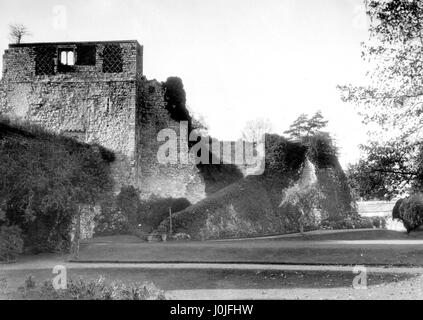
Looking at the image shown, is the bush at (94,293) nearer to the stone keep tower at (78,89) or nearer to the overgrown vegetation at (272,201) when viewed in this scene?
the overgrown vegetation at (272,201)

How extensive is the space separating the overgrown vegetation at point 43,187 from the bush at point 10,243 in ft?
1.17

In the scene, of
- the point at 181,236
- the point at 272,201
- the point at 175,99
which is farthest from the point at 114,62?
the point at 272,201

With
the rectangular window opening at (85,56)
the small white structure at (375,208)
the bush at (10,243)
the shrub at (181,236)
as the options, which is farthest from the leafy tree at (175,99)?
the small white structure at (375,208)

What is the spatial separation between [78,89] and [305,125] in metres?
26.5

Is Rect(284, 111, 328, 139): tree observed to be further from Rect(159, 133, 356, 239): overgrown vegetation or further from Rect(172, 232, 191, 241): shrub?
Rect(172, 232, 191, 241): shrub

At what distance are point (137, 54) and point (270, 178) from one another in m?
11.9

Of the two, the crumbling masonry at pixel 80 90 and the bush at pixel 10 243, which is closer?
the bush at pixel 10 243

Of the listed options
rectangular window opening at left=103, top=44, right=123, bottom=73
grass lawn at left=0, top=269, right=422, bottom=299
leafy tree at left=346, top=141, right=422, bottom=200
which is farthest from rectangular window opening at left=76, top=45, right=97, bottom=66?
leafy tree at left=346, top=141, right=422, bottom=200

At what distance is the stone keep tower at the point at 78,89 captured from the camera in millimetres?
29172

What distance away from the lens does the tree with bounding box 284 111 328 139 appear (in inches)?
1789

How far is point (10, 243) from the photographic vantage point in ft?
49.8

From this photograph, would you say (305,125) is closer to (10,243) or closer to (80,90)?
(80,90)

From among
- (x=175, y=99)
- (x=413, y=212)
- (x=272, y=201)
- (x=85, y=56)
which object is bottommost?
(x=413, y=212)
